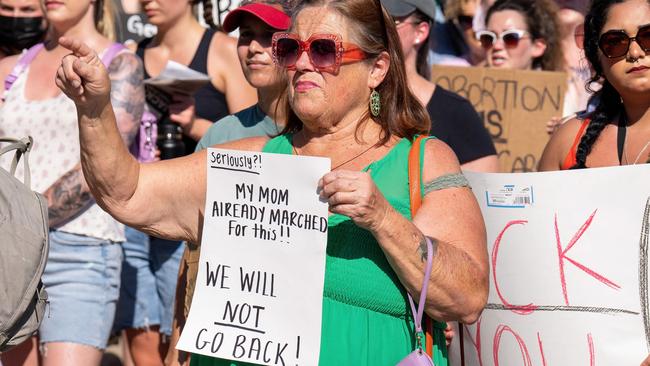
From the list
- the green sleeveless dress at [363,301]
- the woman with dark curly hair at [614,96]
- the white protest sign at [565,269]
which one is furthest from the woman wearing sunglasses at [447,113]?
the green sleeveless dress at [363,301]

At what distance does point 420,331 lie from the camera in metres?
3.07

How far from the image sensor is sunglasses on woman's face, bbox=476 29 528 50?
6.61 metres

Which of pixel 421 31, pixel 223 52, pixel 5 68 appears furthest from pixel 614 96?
pixel 5 68

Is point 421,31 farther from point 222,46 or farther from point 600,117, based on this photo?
point 600,117

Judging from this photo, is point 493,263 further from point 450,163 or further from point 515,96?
point 515,96

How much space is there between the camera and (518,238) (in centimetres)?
362

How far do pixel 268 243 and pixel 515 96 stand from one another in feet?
10.3

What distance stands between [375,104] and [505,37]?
343cm

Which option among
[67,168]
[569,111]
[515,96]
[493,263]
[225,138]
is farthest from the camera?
[569,111]

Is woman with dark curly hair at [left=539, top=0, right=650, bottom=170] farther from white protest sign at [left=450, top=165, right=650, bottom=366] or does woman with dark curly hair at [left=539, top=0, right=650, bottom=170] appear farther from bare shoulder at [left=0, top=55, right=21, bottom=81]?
bare shoulder at [left=0, top=55, right=21, bottom=81]

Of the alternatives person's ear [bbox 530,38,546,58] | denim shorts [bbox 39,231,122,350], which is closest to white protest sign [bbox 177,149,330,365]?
denim shorts [bbox 39,231,122,350]

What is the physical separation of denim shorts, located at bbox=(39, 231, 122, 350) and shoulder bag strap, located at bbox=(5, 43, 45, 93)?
76cm

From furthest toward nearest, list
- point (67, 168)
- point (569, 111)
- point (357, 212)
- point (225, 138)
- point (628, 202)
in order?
point (569, 111)
point (67, 168)
point (225, 138)
point (628, 202)
point (357, 212)

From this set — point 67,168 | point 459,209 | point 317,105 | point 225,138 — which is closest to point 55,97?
point 67,168
